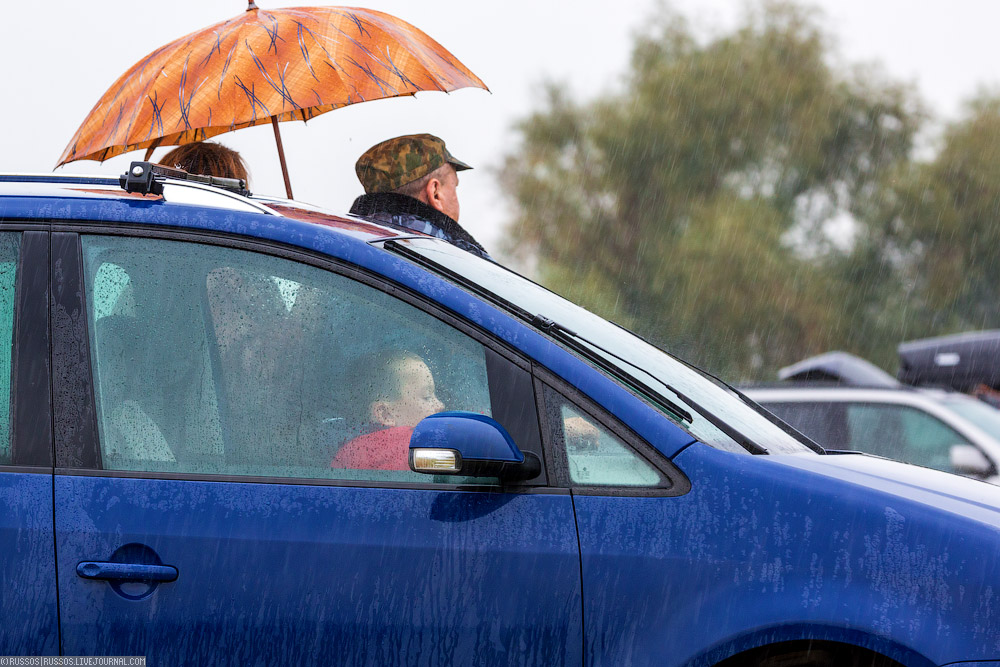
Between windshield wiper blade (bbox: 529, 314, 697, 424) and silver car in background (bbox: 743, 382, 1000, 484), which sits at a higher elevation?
silver car in background (bbox: 743, 382, 1000, 484)

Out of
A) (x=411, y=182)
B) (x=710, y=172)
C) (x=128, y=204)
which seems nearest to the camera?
(x=128, y=204)


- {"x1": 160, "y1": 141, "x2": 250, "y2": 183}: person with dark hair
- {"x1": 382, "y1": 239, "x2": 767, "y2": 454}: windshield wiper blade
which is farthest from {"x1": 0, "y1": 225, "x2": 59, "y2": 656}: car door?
{"x1": 160, "y1": 141, "x2": 250, "y2": 183}: person with dark hair

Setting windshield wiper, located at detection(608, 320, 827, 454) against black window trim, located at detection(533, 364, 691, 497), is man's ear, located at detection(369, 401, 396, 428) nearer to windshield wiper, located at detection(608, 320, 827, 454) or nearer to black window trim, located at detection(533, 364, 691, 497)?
black window trim, located at detection(533, 364, 691, 497)

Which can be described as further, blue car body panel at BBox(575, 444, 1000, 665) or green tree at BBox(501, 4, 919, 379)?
green tree at BBox(501, 4, 919, 379)

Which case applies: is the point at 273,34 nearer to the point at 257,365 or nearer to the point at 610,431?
the point at 257,365

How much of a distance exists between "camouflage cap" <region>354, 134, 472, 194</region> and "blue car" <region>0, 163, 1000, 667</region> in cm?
187

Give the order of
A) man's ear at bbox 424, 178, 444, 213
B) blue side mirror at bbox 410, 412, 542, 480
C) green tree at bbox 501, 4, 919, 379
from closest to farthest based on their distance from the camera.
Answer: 1. blue side mirror at bbox 410, 412, 542, 480
2. man's ear at bbox 424, 178, 444, 213
3. green tree at bbox 501, 4, 919, 379

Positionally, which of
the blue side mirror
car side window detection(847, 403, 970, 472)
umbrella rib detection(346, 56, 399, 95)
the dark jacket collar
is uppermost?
umbrella rib detection(346, 56, 399, 95)

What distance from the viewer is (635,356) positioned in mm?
2701

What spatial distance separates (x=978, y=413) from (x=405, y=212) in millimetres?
5240

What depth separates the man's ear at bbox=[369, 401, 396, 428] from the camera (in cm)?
233

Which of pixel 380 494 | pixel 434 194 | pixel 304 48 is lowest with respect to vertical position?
pixel 380 494

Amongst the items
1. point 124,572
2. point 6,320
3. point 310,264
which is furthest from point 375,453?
point 6,320

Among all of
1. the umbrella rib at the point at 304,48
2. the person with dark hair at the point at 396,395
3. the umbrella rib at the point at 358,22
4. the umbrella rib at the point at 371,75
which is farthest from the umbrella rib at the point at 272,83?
the person with dark hair at the point at 396,395
